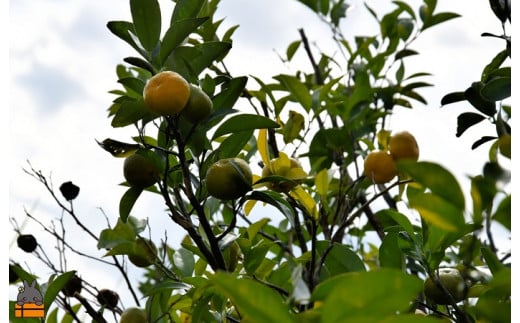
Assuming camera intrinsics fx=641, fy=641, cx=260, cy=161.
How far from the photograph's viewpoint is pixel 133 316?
1.05 meters

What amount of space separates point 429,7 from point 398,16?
127 mm

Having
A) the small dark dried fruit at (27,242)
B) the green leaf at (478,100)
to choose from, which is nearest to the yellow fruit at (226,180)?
the green leaf at (478,100)

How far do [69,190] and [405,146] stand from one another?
79cm

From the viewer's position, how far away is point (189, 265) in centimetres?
124

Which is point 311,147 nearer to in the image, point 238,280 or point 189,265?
point 189,265

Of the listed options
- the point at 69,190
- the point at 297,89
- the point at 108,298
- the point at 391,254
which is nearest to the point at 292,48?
the point at 297,89

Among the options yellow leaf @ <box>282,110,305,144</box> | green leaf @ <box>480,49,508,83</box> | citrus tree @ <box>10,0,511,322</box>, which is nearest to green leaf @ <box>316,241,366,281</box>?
citrus tree @ <box>10,0,511,322</box>

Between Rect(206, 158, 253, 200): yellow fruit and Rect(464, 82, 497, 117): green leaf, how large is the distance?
1.05 feet

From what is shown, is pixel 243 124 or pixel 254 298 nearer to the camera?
pixel 254 298

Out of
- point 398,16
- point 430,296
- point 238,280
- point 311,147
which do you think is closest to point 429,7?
point 398,16

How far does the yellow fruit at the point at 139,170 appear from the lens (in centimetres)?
98

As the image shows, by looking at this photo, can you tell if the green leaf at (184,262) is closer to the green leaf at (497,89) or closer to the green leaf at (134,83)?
the green leaf at (134,83)

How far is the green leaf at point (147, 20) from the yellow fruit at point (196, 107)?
0.38 feet

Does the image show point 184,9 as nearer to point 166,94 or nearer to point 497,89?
point 166,94
